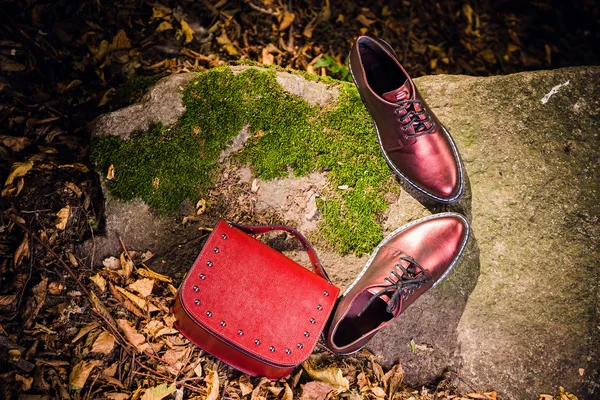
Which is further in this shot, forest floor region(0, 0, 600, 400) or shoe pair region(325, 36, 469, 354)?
shoe pair region(325, 36, 469, 354)

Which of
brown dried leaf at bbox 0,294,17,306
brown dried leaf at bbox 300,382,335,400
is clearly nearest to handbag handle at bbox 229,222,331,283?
brown dried leaf at bbox 300,382,335,400

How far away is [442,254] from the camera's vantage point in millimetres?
2828

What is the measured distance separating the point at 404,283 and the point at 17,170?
9.12 feet

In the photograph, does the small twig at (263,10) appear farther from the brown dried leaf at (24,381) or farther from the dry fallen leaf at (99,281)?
the brown dried leaf at (24,381)

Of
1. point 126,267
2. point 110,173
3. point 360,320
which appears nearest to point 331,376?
point 360,320

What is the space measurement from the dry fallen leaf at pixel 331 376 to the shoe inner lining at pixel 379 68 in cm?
217

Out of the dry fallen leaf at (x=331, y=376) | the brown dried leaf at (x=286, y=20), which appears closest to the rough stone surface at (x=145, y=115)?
the brown dried leaf at (x=286, y=20)

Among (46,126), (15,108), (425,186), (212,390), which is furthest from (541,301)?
(15,108)

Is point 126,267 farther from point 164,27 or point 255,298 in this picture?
point 164,27

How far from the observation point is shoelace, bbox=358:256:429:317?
265 centimetres

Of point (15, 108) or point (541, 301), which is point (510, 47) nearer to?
point (541, 301)

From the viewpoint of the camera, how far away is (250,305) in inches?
94.0

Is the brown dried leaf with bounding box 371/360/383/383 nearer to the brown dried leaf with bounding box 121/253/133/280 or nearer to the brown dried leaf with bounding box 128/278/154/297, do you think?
the brown dried leaf with bounding box 128/278/154/297

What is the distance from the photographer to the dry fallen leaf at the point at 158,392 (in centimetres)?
236
